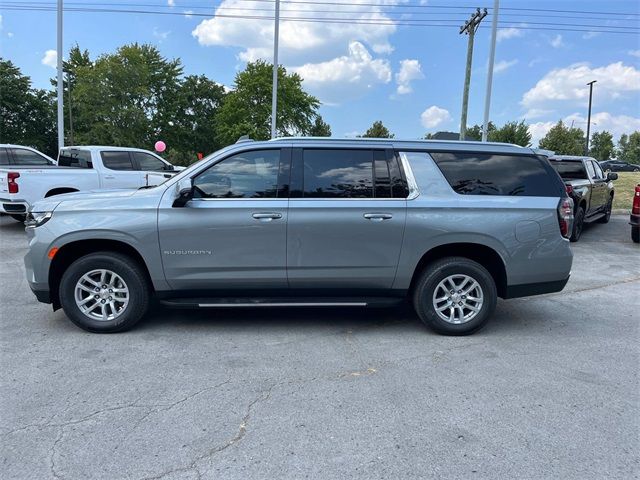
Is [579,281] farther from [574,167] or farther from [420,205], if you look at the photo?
[574,167]

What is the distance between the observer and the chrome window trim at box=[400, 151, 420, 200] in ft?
15.5

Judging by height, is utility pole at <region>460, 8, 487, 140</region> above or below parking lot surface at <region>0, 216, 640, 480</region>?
above

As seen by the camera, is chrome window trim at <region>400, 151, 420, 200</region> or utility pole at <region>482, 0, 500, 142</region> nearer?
chrome window trim at <region>400, 151, 420, 200</region>

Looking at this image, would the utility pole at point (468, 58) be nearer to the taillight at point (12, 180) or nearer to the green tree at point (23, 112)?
the taillight at point (12, 180)

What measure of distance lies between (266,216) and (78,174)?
786 centimetres

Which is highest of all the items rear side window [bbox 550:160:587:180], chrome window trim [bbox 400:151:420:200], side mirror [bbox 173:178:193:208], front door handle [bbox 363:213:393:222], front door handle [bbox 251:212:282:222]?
rear side window [bbox 550:160:587:180]

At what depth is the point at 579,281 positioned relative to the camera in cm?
741

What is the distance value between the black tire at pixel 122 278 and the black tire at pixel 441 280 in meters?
2.72

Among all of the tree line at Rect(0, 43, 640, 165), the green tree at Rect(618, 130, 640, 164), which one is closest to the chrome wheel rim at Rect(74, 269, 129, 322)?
the tree line at Rect(0, 43, 640, 165)

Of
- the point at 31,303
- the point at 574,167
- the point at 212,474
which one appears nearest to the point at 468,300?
the point at 212,474

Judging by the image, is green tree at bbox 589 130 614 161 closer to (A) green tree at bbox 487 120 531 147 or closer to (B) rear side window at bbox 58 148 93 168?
(A) green tree at bbox 487 120 531 147

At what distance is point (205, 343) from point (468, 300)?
2620mm

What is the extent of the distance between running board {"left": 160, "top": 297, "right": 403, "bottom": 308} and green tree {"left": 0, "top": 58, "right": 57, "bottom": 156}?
47.1 metres

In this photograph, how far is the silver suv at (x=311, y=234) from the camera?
4.54 metres
